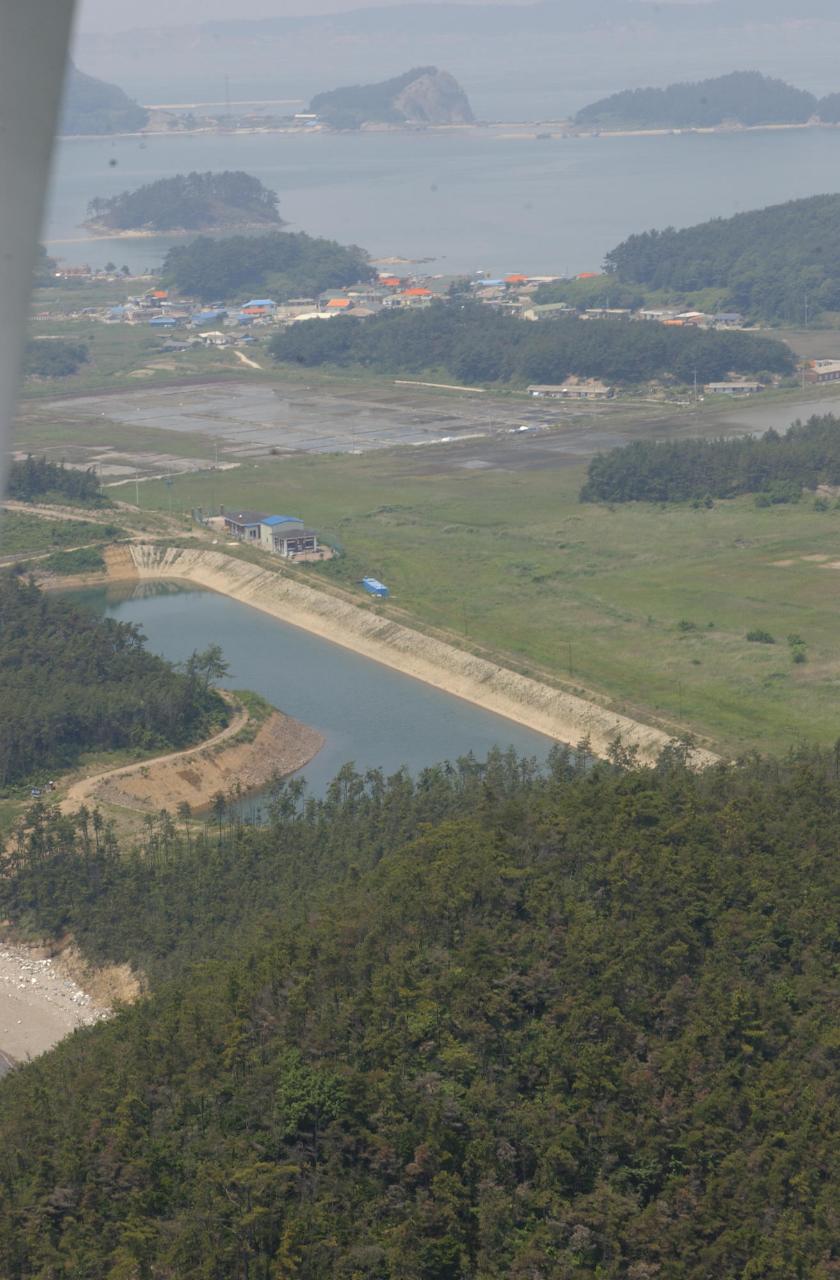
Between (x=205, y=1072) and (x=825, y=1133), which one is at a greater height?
(x=825, y=1133)

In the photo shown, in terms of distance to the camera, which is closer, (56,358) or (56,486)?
(56,486)

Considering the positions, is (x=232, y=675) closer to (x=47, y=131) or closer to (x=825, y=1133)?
(x=825, y=1133)

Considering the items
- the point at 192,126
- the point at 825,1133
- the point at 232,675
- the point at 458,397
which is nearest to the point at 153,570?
the point at 232,675

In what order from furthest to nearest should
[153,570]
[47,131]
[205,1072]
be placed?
[153,570] < [205,1072] < [47,131]

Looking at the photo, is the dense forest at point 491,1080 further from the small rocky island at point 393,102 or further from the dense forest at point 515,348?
the small rocky island at point 393,102

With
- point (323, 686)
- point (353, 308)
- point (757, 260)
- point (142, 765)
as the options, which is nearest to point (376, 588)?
point (323, 686)

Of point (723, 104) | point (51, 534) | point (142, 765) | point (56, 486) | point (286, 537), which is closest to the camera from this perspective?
point (142, 765)

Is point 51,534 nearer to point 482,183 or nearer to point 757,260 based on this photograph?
point 757,260

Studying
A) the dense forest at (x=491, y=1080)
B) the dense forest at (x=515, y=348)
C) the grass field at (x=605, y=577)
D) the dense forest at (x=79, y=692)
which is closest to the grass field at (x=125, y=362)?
the dense forest at (x=515, y=348)
